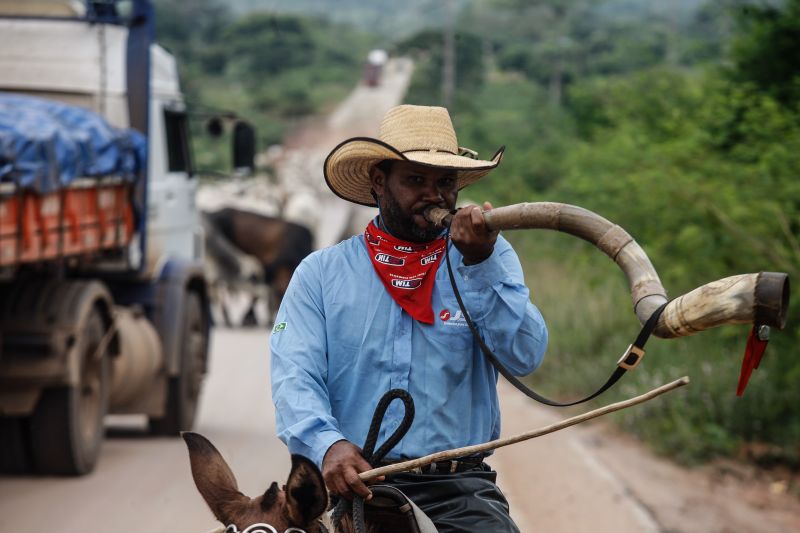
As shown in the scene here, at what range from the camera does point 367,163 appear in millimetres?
3951

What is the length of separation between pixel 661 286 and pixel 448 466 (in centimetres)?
87

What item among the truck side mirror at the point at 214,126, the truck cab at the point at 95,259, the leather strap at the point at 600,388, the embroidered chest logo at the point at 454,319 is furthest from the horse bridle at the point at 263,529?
the truck side mirror at the point at 214,126

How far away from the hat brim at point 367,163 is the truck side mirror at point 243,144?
757 centimetres

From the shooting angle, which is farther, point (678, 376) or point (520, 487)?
point (678, 376)

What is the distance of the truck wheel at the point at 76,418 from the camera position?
350 inches

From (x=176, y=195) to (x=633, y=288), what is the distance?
9060 millimetres

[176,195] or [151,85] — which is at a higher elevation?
[151,85]

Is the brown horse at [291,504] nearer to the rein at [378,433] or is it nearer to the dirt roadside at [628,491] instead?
the rein at [378,433]

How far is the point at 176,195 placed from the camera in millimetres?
11789

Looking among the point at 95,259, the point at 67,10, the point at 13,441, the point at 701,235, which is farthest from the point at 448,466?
the point at 67,10

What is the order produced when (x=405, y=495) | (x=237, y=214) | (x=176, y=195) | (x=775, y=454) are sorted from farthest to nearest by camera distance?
(x=237, y=214)
(x=176, y=195)
(x=775, y=454)
(x=405, y=495)

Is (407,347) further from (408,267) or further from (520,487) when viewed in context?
(520,487)

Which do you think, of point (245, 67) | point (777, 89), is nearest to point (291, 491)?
point (777, 89)

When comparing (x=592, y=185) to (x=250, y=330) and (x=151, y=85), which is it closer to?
(x=151, y=85)
